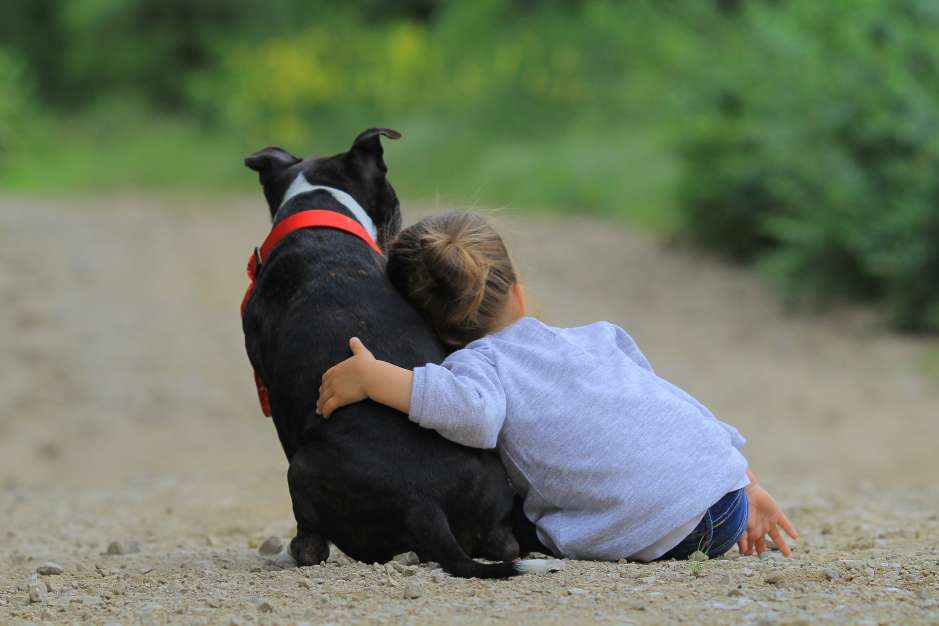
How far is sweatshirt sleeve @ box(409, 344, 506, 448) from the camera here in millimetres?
3359

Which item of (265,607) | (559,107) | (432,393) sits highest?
(559,107)

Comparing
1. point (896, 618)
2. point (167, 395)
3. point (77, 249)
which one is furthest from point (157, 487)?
point (77, 249)

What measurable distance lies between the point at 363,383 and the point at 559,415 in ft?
1.73

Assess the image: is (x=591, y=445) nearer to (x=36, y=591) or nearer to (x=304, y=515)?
(x=304, y=515)

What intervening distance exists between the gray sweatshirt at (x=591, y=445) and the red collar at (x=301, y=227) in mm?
573

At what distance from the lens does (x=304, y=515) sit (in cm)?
358

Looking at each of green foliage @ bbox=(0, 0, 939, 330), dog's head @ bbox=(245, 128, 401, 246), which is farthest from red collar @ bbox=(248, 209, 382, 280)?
green foliage @ bbox=(0, 0, 939, 330)

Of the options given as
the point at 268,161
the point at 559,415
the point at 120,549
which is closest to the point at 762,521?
the point at 559,415

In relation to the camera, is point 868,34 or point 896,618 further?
point 868,34

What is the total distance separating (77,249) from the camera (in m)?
12.4

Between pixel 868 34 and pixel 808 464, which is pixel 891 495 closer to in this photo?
pixel 808 464

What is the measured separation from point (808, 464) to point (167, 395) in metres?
4.28

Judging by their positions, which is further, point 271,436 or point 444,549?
point 271,436

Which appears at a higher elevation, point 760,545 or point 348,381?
point 348,381
